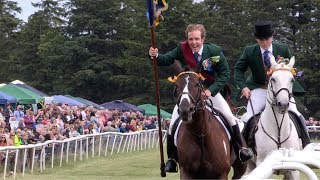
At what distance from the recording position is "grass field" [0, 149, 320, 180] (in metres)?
18.2

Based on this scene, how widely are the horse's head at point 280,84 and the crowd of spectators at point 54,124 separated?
1051cm

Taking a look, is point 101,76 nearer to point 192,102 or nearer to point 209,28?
point 209,28

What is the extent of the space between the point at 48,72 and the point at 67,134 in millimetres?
52710

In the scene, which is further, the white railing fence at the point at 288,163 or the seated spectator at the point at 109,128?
the seated spectator at the point at 109,128

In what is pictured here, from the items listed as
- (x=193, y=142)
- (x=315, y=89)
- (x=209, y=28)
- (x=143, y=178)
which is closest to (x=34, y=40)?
(x=209, y=28)

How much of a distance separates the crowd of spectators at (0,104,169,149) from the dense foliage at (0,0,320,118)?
32.9 metres

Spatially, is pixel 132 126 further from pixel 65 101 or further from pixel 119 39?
pixel 119 39

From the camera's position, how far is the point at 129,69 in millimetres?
73062

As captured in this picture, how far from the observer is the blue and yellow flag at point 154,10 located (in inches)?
391

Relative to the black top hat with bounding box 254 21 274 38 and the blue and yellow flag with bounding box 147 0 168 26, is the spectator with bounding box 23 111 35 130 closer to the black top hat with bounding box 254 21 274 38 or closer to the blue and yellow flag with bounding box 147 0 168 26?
the black top hat with bounding box 254 21 274 38

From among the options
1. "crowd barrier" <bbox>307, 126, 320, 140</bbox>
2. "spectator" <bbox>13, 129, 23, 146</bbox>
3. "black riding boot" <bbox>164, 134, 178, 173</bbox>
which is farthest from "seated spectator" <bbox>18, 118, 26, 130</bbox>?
"crowd barrier" <bbox>307, 126, 320, 140</bbox>

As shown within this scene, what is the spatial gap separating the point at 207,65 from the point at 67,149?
13.9m

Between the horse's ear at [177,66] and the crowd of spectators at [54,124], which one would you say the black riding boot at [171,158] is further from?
the crowd of spectators at [54,124]

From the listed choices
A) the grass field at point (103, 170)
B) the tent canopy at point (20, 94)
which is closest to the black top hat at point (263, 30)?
the grass field at point (103, 170)
